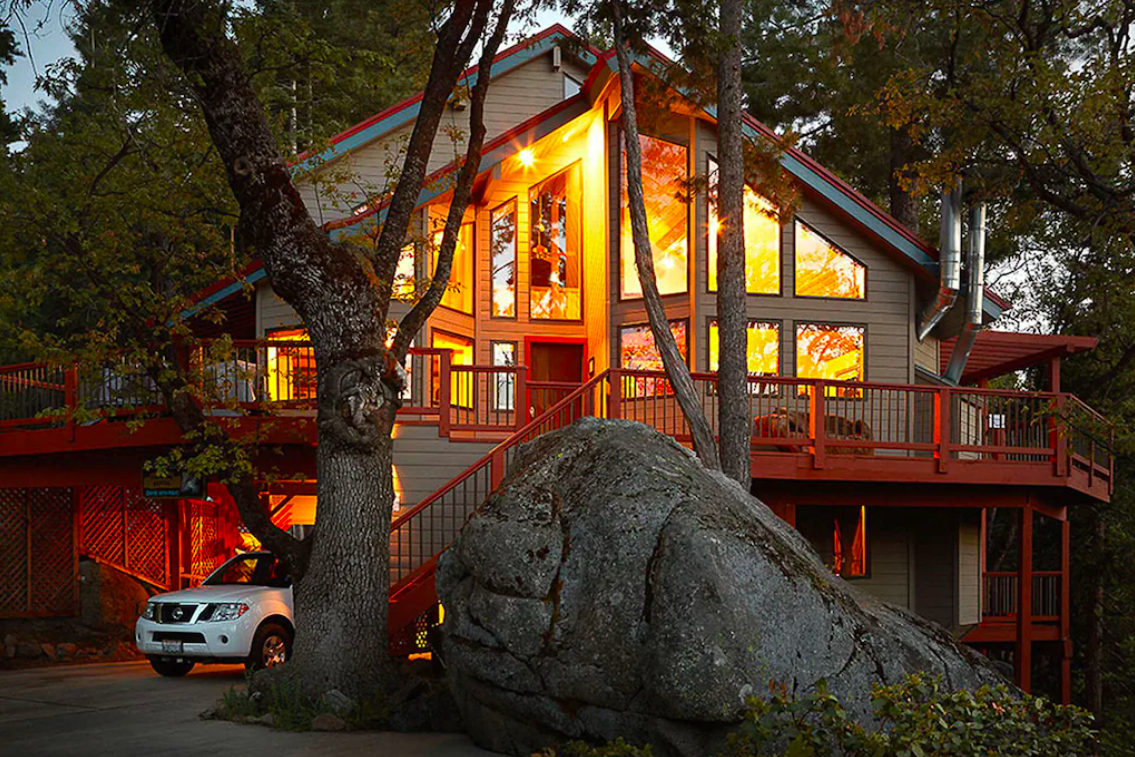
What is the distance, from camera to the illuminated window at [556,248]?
22953mm

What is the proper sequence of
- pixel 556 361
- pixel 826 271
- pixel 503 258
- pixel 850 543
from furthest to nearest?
pixel 556 361 < pixel 503 258 < pixel 850 543 < pixel 826 271

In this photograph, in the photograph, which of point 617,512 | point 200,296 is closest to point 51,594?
point 200,296

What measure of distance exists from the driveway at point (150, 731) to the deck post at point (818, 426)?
8.22 meters

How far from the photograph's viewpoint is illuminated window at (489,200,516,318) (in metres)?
22.6

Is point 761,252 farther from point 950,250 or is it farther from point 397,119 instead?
point 397,119

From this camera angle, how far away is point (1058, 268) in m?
31.6

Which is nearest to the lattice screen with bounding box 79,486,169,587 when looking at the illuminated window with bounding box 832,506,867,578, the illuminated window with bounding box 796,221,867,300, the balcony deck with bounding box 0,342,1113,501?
the balcony deck with bounding box 0,342,1113,501

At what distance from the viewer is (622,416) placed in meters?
18.8

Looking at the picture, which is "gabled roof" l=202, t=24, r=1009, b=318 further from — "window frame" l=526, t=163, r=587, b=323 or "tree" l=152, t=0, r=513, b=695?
"tree" l=152, t=0, r=513, b=695

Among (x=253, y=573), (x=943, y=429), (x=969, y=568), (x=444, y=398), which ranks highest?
(x=444, y=398)

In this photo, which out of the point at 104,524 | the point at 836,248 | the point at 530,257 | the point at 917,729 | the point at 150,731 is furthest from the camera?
the point at 104,524

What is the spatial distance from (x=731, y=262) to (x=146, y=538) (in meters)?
14.2

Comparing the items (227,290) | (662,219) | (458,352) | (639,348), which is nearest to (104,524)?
(227,290)

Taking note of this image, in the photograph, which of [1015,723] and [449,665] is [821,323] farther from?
[1015,723]
